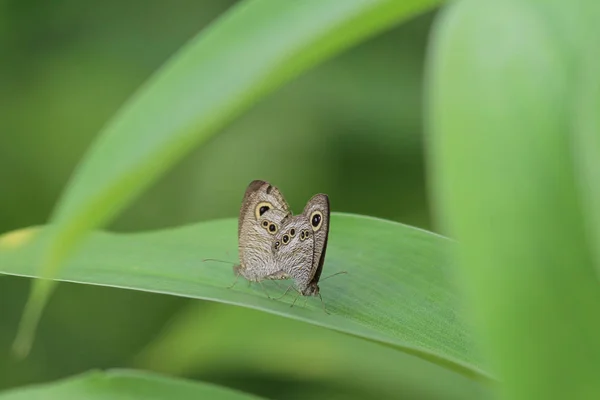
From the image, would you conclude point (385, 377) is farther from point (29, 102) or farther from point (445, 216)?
point (29, 102)

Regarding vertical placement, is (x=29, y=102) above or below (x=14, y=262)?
above

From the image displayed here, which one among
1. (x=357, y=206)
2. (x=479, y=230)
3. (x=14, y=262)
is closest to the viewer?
(x=479, y=230)

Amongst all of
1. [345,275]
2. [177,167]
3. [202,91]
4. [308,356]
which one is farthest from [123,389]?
A: [177,167]

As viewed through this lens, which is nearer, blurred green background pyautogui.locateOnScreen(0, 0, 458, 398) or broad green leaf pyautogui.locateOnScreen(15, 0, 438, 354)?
broad green leaf pyautogui.locateOnScreen(15, 0, 438, 354)

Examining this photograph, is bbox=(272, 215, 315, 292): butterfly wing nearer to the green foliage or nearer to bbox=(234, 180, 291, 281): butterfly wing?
bbox=(234, 180, 291, 281): butterfly wing

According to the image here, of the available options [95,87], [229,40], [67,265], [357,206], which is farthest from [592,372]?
[95,87]

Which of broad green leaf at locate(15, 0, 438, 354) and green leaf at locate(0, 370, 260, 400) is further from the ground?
broad green leaf at locate(15, 0, 438, 354)

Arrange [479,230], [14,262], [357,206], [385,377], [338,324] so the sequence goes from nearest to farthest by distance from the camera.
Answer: [479,230] < [338,324] < [14,262] < [385,377] < [357,206]

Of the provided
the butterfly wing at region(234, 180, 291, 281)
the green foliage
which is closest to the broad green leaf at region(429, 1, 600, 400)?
the green foliage
